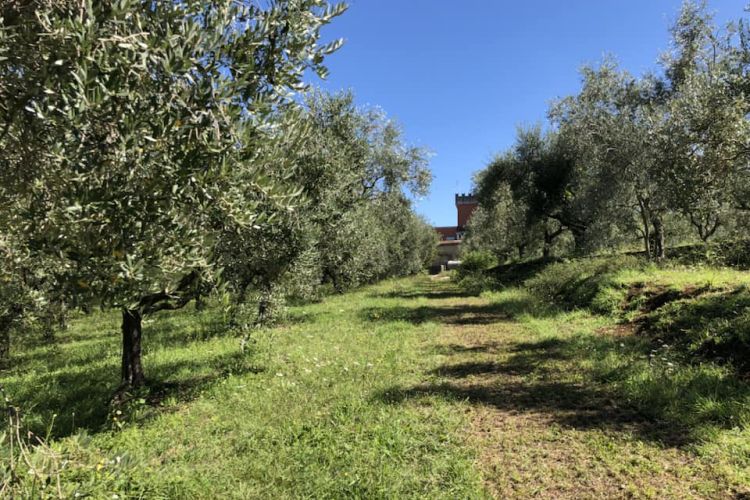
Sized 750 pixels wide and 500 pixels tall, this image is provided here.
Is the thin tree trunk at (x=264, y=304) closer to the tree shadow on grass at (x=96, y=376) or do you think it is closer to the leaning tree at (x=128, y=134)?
the tree shadow on grass at (x=96, y=376)

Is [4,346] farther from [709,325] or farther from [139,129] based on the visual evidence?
[709,325]

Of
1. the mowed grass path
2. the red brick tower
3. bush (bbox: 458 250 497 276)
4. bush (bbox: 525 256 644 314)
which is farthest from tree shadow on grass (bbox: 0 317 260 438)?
the red brick tower

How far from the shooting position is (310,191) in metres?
12.1

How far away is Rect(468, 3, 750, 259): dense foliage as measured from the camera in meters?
10.8

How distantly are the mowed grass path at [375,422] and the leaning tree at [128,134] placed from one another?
139 centimetres

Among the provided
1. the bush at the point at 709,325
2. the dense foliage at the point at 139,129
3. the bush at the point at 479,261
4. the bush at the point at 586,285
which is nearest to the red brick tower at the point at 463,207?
the bush at the point at 479,261

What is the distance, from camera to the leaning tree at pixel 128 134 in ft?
9.00

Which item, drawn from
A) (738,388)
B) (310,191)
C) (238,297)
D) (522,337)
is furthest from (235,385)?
(738,388)

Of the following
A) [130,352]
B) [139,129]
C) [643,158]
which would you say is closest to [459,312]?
[643,158]

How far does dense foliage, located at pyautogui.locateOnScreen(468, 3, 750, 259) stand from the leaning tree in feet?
39.4

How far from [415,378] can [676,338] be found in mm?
6314

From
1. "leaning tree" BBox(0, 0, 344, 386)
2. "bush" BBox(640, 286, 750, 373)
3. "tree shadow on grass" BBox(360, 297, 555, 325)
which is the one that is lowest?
"tree shadow on grass" BBox(360, 297, 555, 325)

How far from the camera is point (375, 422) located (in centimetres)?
672

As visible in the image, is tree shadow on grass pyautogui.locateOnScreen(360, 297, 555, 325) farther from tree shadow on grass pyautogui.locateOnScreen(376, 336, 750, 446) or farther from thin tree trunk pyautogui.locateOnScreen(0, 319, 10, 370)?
thin tree trunk pyautogui.locateOnScreen(0, 319, 10, 370)
